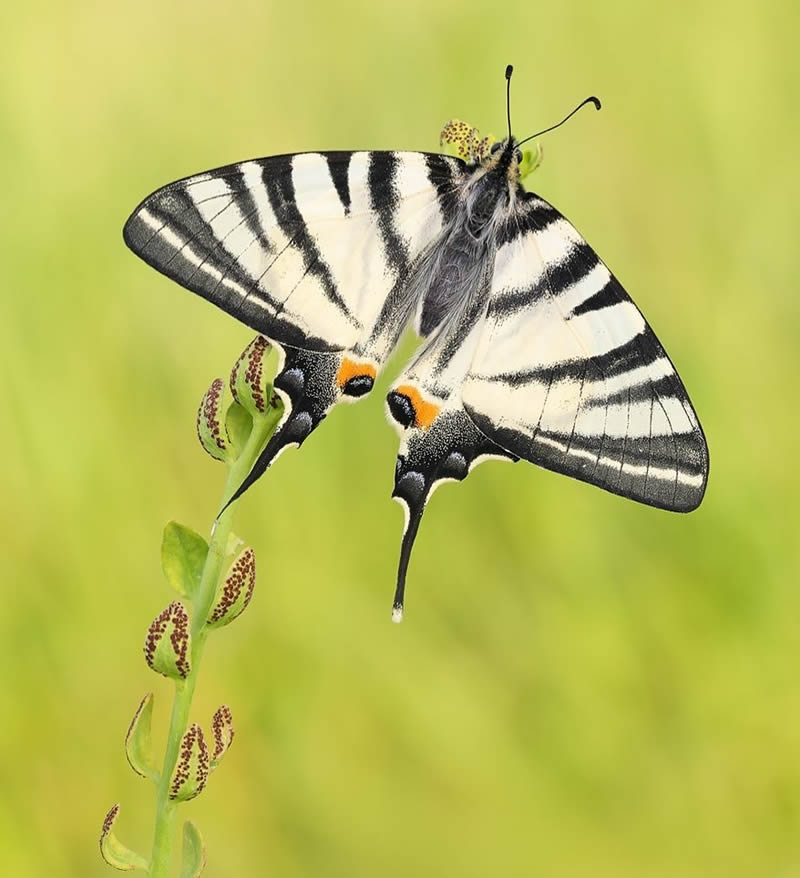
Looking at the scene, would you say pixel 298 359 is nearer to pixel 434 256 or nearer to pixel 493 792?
pixel 434 256

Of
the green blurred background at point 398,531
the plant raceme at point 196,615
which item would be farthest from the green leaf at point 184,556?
the green blurred background at point 398,531

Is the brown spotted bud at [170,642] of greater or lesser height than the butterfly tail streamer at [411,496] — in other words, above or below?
below

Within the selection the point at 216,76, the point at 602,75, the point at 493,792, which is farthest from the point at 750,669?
the point at 216,76

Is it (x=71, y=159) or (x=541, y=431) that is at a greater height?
(x=71, y=159)

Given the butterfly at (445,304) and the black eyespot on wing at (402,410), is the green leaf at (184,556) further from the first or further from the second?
the black eyespot on wing at (402,410)

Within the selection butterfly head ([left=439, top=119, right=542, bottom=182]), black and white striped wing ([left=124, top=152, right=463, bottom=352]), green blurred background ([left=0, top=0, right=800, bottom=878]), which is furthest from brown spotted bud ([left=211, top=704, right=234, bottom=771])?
green blurred background ([left=0, top=0, right=800, bottom=878])

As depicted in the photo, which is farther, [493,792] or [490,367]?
[493,792]
